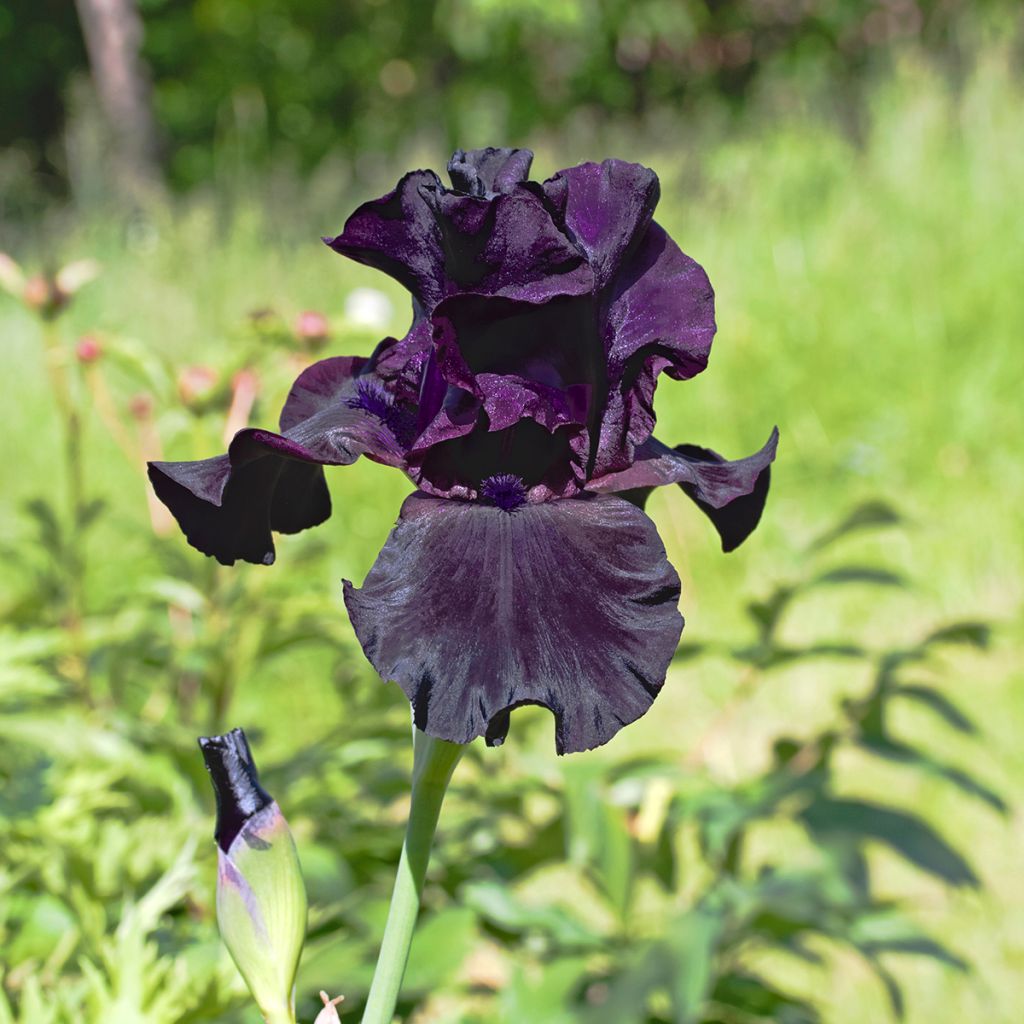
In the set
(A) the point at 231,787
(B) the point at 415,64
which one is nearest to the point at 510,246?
(A) the point at 231,787

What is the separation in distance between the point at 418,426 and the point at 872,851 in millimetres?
2123

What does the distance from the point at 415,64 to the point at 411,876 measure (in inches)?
547

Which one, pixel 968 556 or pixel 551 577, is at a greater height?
pixel 968 556

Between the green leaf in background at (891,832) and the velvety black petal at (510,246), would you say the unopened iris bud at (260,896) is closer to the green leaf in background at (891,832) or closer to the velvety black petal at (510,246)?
the velvety black petal at (510,246)

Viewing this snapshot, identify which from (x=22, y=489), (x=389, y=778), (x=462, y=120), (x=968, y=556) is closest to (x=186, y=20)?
(x=462, y=120)

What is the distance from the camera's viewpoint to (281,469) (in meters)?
0.71

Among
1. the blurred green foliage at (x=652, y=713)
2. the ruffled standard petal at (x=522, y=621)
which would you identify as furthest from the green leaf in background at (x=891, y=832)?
the ruffled standard petal at (x=522, y=621)

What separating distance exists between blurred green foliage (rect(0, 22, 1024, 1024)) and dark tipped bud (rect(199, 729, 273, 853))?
0.21 meters

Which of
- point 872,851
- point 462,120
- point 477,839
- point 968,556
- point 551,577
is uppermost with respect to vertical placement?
point 462,120

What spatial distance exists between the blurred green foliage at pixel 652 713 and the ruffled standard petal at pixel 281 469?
1.05 feet

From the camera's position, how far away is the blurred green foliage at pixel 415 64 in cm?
1150

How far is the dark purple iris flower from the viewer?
0.61 meters

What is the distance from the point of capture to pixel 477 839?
1482 millimetres

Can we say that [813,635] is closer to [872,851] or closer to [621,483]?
[872,851]
